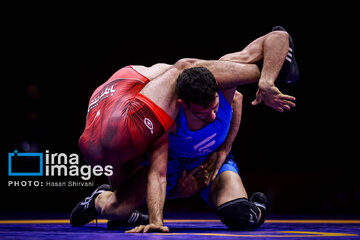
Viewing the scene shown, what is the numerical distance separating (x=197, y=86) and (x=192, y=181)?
81 cm

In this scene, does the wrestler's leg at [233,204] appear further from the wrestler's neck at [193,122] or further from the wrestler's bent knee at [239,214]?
the wrestler's neck at [193,122]

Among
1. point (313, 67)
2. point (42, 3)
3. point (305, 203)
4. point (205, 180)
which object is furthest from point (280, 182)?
point (42, 3)

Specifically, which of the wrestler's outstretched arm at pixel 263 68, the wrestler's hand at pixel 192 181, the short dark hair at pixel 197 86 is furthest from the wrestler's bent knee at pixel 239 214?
the short dark hair at pixel 197 86

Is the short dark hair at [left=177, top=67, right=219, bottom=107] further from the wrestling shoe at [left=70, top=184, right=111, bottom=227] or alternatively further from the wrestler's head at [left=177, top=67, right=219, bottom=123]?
the wrestling shoe at [left=70, top=184, right=111, bottom=227]

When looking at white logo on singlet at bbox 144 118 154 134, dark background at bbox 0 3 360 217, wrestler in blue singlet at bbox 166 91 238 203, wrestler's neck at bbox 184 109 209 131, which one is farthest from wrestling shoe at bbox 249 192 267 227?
dark background at bbox 0 3 360 217

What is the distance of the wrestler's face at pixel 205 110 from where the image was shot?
2291mm

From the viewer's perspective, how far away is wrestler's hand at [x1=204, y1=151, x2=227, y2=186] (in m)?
2.87

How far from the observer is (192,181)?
2881 millimetres

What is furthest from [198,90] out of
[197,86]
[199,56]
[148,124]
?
[199,56]

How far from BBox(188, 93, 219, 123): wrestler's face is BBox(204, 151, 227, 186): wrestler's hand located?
1.63 ft

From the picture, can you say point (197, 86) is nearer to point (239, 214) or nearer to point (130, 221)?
point (239, 214)

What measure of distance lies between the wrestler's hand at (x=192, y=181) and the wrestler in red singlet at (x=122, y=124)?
416 mm

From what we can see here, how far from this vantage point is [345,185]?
4.68 metres

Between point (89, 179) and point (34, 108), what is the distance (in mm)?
1057
